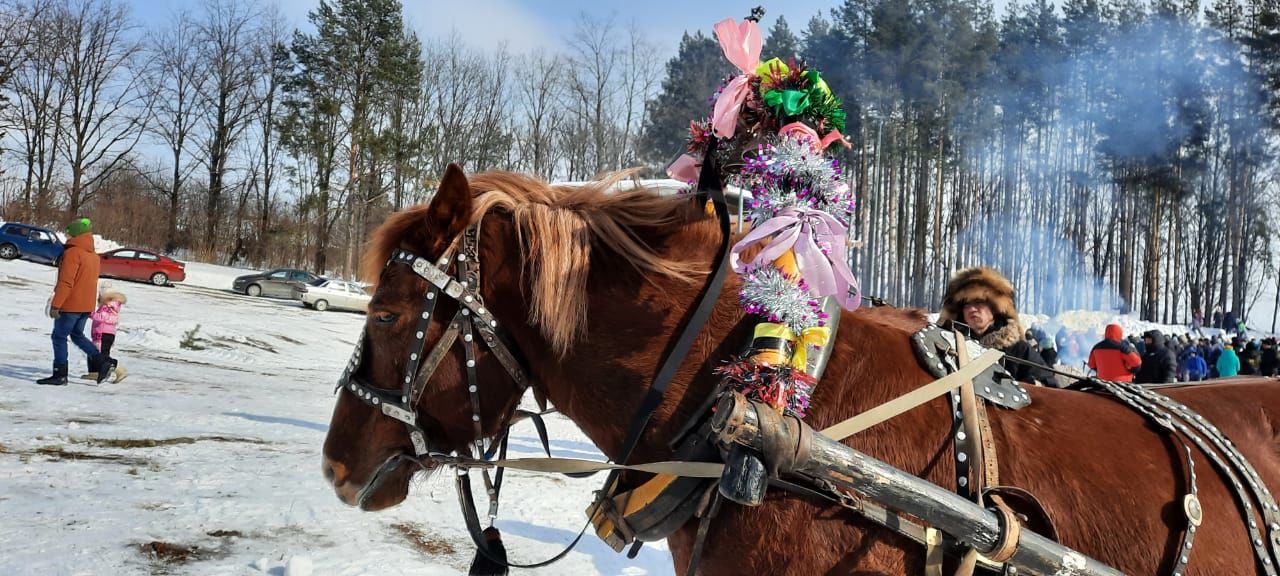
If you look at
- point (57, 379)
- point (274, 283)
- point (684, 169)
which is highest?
point (684, 169)

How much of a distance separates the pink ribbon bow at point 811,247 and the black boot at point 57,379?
940 cm

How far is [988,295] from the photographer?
4738mm

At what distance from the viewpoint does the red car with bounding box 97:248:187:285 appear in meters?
27.6

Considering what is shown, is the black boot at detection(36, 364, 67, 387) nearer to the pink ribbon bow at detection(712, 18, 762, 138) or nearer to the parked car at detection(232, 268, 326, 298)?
the pink ribbon bow at detection(712, 18, 762, 138)

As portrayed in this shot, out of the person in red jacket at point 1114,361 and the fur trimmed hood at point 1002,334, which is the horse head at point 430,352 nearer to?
the fur trimmed hood at point 1002,334

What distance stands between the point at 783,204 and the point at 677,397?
0.56m

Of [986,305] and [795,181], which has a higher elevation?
[795,181]

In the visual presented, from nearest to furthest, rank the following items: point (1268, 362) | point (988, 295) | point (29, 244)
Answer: point (988, 295)
point (1268, 362)
point (29, 244)

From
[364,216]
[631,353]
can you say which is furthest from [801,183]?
[364,216]

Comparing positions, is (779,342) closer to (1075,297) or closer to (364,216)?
(364,216)

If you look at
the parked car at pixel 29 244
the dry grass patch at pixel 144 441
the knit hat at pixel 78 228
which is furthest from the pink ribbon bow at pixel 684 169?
the parked car at pixel 29 244

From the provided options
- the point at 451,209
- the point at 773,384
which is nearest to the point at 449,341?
the point at 451,209

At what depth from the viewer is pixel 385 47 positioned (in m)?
37.2

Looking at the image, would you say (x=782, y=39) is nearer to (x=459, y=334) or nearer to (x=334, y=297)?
(x=334, y=297)
